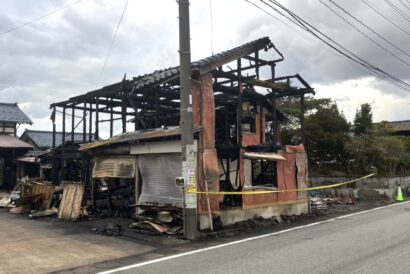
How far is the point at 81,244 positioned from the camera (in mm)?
10625

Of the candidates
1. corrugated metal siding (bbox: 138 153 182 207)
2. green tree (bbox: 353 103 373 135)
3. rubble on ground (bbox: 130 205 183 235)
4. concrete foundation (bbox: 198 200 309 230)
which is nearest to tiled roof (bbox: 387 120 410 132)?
green tree (bbox: 353 103 373 135)

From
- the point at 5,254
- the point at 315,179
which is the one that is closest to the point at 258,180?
the point at 315,179

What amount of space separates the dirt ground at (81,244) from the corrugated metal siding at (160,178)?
4.09 feet

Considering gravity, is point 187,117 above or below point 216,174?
above

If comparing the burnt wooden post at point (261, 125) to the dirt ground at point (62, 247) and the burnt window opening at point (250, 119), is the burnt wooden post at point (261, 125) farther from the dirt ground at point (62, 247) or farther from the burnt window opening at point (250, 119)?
the dirt ground at point (62, 247)

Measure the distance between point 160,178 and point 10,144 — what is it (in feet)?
57.6

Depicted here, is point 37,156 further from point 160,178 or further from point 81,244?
point 81,244

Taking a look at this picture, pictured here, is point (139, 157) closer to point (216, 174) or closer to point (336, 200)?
point (216, 174)

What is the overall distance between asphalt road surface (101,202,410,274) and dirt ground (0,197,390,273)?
75 cm

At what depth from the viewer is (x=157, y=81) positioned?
13.7 m

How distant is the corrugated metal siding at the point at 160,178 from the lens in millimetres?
13148

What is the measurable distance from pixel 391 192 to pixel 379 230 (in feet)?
45.4

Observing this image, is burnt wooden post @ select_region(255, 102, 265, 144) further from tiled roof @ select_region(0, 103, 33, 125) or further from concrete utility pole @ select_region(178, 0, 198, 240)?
tiled roof @ select_region(0, 103, 33, 125)

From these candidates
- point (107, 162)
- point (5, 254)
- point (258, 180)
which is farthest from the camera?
point (258, 180)
